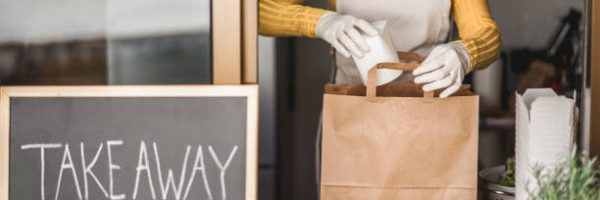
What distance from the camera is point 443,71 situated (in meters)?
1.34

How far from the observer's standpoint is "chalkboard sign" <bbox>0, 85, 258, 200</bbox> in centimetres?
123

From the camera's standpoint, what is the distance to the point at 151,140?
4.08ft

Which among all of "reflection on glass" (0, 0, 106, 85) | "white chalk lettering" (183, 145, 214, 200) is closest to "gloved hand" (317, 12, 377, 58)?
"white chalk lettering" (183, 145, 214, 200)

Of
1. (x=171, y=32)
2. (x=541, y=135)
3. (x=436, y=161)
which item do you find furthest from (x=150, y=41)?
(x=541, y=135)

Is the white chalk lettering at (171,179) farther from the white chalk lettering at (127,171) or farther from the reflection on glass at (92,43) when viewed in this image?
the reflection on glass at (92,43)

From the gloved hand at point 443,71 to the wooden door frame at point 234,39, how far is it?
0.33m

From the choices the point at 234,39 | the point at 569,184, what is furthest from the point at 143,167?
the point at 569,184

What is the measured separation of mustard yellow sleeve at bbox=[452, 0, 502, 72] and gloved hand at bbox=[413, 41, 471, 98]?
112 mm

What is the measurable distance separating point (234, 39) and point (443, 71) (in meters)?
0.42

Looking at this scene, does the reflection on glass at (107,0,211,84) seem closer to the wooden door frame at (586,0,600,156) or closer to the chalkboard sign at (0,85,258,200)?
the chalkboard sign at (0,85,258,200)

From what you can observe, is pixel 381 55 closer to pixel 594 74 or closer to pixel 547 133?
pixel 547 133

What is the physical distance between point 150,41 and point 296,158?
4.26ft

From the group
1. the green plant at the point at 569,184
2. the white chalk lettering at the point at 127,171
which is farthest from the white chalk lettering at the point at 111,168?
the green plant at the point at 569,184

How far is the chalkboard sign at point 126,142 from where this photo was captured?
48.3 inches
